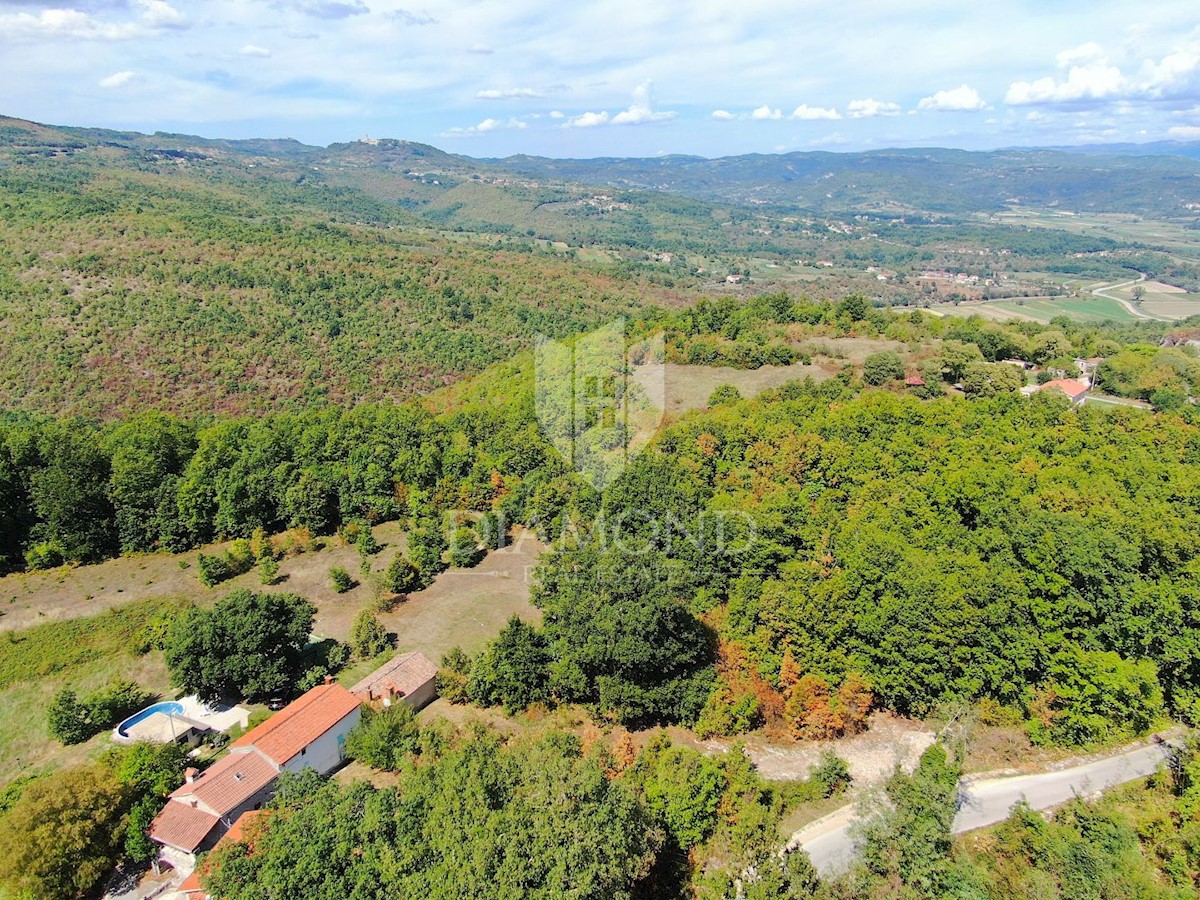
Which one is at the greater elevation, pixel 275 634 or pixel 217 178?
pixel 217 178

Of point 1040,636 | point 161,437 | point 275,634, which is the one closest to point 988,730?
point 1040,636

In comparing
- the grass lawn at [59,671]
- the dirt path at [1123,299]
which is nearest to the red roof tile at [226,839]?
the grass lawn at [59,671]

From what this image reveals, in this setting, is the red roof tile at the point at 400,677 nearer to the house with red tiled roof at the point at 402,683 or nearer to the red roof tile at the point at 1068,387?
the house with red tiled roof at the point at 402,683

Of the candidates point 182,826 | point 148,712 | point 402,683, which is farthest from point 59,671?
point 402,683

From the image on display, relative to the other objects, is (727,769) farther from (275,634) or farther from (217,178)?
(217,178)

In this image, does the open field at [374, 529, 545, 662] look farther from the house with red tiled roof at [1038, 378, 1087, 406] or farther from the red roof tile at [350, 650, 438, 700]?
the house with red tiled roof at [1038, 378, 1087, 406]

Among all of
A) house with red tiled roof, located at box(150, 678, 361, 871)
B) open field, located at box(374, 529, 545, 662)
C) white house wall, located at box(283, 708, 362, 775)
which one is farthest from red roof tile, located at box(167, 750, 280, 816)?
open field, located at box(374, 529, 545, 662)

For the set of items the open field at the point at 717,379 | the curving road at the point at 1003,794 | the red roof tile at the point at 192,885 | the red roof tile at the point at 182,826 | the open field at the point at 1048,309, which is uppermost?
the open field at the point at 717,379
